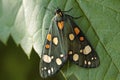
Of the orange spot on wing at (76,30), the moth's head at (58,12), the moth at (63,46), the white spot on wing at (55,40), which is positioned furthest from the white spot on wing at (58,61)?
the moth's head at (58,12)

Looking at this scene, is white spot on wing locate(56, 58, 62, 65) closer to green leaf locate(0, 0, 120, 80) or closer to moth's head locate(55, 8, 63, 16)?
green leaf locate(0, 0, 120, 80)

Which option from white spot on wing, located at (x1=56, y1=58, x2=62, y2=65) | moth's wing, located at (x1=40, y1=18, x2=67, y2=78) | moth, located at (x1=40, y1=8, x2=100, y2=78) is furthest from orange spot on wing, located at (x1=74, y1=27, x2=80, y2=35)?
white spot on wing, located at (x1=56, y1=58, x2=62, y2=65)

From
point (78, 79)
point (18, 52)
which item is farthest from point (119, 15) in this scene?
point (18, 52)

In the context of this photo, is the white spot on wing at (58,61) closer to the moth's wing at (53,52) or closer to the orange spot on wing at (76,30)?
the moth's wing at (53,52)

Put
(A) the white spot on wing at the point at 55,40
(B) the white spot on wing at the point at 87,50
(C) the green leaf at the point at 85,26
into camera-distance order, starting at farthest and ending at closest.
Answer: (A) the white spot on wing at the point at 55,40, (B) the white spot on wing at the point at 87,50, (C) the green leaf at the point at 85,26

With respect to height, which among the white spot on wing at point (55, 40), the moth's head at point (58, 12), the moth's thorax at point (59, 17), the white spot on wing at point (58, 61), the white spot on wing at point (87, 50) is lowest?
Result: the white spot on wing at point (58, 61)

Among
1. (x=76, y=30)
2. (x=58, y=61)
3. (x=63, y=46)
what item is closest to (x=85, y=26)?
(x=76, y=30)

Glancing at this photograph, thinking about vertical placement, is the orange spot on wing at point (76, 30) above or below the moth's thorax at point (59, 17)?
below

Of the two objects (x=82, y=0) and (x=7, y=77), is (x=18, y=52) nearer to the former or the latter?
(x=7, y=77)
